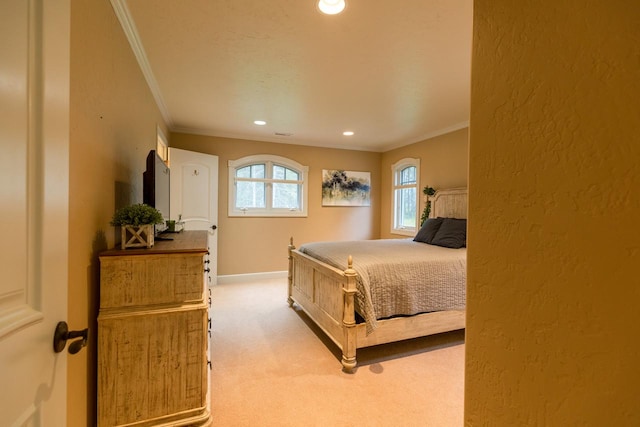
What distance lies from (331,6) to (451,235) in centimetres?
265

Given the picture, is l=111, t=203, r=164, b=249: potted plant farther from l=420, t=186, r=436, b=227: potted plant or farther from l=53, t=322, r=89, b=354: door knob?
l=420, t=186, r=436, b=227: potted plant

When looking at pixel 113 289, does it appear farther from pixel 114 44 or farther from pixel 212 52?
pixel 212 52

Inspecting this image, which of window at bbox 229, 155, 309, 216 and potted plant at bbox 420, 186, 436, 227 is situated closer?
potted plant at bbox 420, 186, 436, 227

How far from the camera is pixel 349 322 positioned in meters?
2.24

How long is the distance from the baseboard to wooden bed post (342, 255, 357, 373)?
2.88m

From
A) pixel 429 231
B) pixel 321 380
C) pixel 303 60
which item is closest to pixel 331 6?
pixel 303 60

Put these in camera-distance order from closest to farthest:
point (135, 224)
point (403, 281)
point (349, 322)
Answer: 1. point (135, 224)
2. point (349, 322)
3. point (403, 281)

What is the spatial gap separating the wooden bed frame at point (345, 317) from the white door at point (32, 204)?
5.83 feet

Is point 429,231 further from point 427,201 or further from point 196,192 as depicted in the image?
point 196,192

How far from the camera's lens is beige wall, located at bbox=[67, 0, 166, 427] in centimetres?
119

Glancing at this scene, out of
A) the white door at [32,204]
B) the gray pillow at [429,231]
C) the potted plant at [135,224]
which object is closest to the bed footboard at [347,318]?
the gray pillow at [429,231]

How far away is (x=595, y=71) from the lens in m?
0.53

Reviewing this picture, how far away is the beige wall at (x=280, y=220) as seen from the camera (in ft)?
15.1

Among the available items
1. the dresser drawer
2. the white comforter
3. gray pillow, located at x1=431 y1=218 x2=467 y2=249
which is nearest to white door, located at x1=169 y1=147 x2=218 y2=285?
the white comforter
